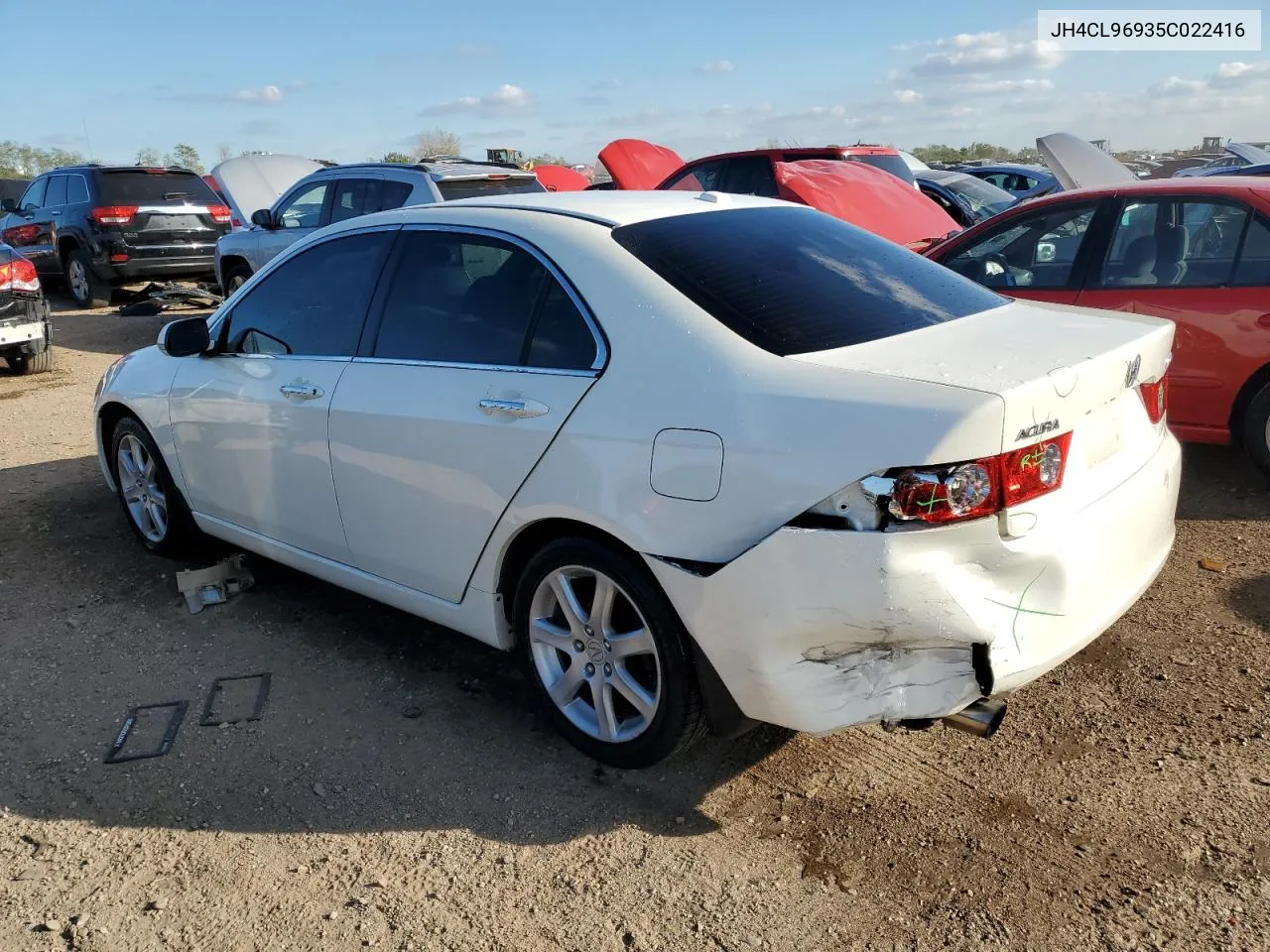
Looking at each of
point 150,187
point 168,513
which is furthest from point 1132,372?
point 150,187

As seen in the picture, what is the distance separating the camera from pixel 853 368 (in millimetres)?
2635

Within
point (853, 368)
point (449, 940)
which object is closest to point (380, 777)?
point (449, 940)

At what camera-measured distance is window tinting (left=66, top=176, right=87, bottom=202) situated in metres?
13.7

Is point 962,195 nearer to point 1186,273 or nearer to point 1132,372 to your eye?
point 1186,273

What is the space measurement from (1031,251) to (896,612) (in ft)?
13.8

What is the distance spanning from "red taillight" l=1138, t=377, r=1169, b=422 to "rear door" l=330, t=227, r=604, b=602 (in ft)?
5.36

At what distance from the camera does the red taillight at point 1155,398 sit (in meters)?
3.13

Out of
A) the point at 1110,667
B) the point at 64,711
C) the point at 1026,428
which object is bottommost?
the point at 1110,667

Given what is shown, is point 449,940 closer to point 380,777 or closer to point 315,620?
point 380,777

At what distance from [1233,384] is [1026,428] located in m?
3.36

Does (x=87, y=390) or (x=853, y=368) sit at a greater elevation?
(x=853, y=368)

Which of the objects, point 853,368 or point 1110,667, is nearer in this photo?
point 853,368

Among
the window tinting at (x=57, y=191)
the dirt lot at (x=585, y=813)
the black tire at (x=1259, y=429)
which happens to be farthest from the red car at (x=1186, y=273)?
the window tinting at (x=57, y=191)

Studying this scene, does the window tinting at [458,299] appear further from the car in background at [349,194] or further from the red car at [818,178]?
the car in background at [349,194]
